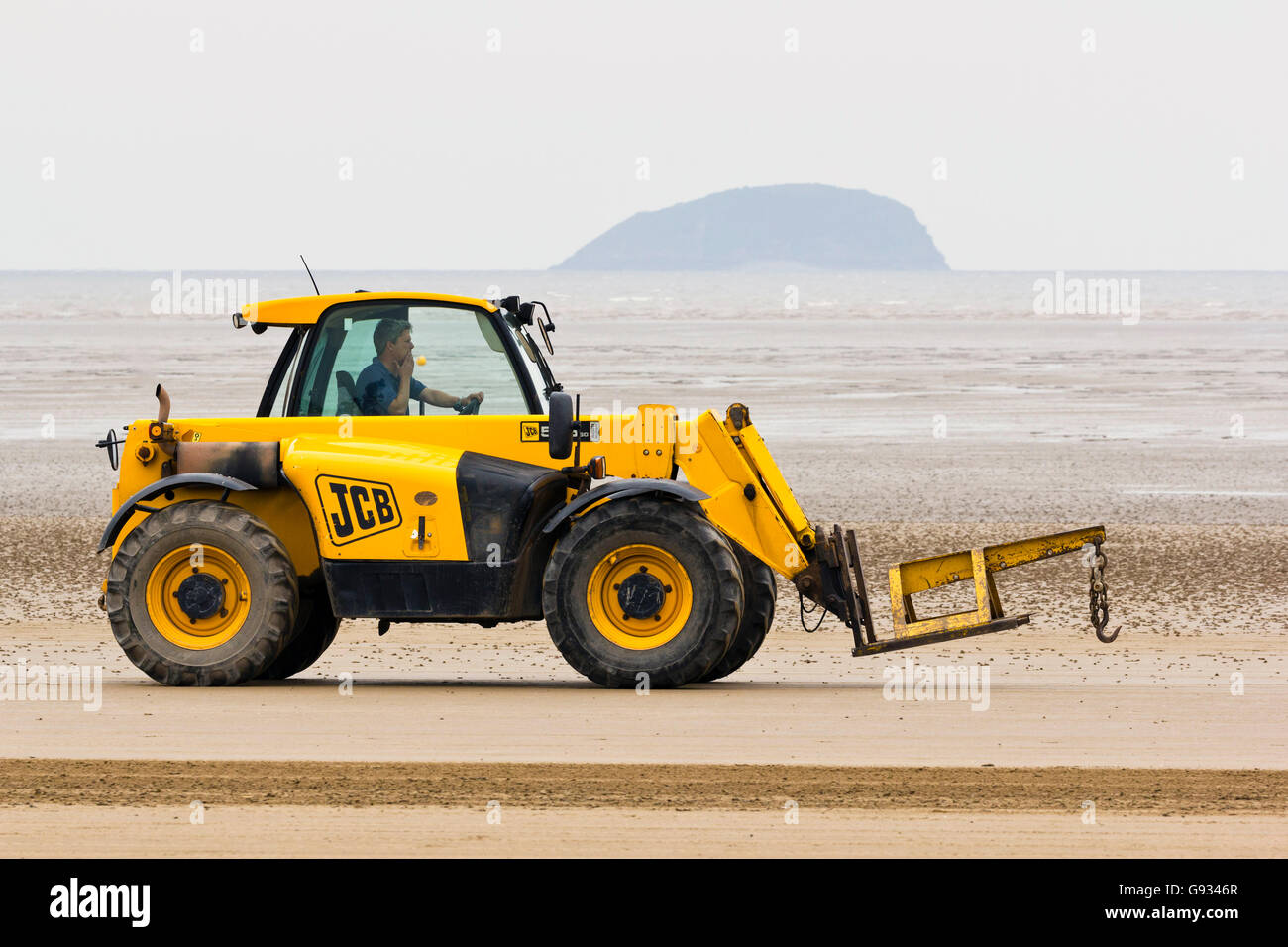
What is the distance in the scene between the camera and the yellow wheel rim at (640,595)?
1087 centimetres

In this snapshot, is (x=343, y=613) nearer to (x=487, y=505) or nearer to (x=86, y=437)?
(x=487, y=505)

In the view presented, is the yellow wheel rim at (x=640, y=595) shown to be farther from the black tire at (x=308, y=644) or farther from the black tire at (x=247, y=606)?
the black tire at (x=308, y=644)

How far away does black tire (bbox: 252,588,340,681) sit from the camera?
12.0 metres

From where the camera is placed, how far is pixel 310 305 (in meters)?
11.4

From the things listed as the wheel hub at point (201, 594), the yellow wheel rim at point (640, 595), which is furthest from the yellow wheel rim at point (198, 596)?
the yellow wheel rim at point (640, 595)

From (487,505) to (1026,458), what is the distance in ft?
55.6

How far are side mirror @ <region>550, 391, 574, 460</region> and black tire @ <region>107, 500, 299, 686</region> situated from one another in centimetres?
171

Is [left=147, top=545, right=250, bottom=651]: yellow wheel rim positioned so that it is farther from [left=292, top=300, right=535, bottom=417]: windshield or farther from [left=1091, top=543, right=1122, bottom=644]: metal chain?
[left=1091, top=543, right=1122, bottom=644]: metal chain

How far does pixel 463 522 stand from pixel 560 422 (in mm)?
834

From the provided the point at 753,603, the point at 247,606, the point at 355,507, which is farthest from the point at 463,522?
the point at 753,603

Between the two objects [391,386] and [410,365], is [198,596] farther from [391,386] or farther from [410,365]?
[410,365]

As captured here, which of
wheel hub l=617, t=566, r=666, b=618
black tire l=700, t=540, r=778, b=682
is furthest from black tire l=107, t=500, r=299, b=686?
black tire l=700, t=540, r=778, b=682

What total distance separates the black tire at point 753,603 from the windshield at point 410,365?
162 centimetres

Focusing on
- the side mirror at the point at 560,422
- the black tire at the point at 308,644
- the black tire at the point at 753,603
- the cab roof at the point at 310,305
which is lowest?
the black tire at the point at 308,644
